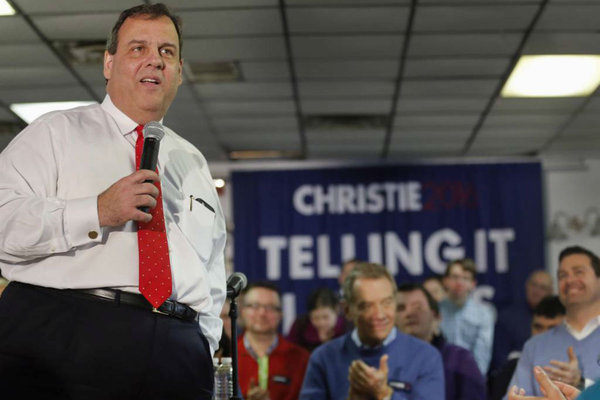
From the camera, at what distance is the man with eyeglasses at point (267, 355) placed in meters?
4.00

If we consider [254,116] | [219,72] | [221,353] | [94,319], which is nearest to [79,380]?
[94,319]

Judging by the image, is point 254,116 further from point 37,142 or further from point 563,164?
point 37,142

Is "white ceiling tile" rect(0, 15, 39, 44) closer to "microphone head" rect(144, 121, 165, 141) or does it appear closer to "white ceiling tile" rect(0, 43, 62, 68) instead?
"white ceiling tile" rect(0, 43, 62, 68)

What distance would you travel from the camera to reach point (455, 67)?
18.6 feet

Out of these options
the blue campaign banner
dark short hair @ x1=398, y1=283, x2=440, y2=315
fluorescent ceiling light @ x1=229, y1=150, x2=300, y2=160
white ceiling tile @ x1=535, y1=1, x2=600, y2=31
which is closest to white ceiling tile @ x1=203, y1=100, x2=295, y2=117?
fluorescent ceiling light @ x1=229, y1=150, x2=300, y2=160

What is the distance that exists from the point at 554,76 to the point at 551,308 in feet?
7.60

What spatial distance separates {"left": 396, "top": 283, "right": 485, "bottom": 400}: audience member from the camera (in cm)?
377

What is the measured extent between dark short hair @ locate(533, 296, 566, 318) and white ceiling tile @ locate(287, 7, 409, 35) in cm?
178

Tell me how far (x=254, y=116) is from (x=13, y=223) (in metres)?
5.56

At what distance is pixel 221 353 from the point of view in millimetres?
3512

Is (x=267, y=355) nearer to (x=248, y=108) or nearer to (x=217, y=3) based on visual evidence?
(x=217, y=3)

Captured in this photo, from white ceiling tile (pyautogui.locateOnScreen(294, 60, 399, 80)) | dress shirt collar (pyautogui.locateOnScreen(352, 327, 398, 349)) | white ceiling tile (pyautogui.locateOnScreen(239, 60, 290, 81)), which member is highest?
white ceiling tile (pyautogui.locateOnScreen(239, 60, 290, 81))

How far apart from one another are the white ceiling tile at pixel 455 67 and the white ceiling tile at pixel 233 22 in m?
1.13

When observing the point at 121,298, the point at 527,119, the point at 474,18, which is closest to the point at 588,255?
the point at 474,18
